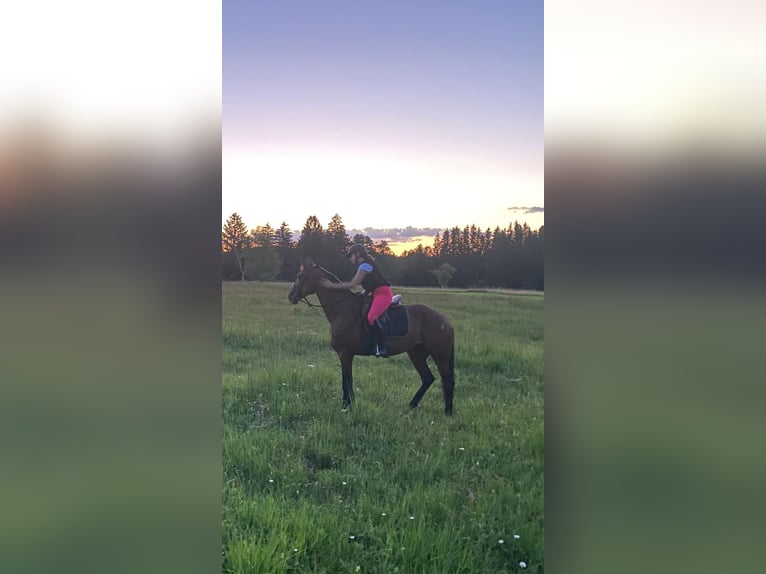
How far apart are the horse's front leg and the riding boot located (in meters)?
0.22

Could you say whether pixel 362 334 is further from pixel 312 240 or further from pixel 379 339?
pixel 312 240

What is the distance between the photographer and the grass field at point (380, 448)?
7.97ft

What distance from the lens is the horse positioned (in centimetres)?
332

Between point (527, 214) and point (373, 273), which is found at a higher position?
point (527, 214)

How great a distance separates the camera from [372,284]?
11.2 ft
